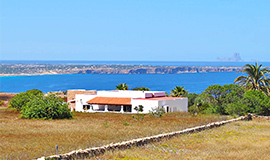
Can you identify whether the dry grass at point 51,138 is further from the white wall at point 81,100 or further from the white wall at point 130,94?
the white wall at point 81,100

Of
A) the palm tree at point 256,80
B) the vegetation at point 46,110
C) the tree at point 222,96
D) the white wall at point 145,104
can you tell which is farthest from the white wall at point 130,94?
the vegetation at point 46,110

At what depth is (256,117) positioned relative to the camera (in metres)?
44.9

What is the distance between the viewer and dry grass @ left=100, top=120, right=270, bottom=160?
22.1 meters

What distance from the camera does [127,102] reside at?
59.8 m

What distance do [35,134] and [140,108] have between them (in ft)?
93.5

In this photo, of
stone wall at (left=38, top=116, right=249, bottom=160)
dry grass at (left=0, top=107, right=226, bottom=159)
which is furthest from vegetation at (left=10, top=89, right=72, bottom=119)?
stone wall at (left=38, top=116, right=249, bottom=160)

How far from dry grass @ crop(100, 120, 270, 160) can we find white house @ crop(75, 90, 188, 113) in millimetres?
24051

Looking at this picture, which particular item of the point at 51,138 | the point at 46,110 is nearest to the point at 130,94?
the point at 46,110

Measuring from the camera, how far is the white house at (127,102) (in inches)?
2266

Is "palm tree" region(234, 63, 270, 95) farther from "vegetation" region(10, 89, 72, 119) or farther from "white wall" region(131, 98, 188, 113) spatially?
"vegetation" region(10, 89, 72, 119)

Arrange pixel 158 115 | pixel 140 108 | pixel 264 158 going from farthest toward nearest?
pixel 140 108, pixel 158 115, pixel 264 158

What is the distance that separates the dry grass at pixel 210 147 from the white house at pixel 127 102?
24.1m

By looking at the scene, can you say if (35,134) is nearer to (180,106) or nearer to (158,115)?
(158,115)

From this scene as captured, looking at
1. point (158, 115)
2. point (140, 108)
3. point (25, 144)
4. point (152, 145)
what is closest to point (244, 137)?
point (152, 145)
